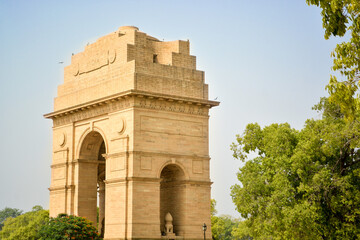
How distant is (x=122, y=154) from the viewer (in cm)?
3328

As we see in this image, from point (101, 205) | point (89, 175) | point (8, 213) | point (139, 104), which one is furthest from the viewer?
point (8, 213)

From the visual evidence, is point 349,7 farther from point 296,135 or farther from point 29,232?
point 29,232

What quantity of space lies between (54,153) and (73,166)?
231 centimetres

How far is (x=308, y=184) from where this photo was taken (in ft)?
104

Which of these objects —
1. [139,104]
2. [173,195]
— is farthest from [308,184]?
[139,104]

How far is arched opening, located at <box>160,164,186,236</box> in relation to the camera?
3422cm

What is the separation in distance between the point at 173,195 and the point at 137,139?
13.9 feet

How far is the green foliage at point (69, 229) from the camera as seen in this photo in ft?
108

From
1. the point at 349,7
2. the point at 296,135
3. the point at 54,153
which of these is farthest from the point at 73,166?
the point at 349,7

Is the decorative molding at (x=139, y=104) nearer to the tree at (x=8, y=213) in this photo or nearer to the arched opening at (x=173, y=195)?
the arched opening at (x=173, y=195)

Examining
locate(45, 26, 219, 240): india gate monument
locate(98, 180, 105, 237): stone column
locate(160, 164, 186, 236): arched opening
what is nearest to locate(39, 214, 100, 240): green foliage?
locate(45, 26, 219, 240): india gate monument

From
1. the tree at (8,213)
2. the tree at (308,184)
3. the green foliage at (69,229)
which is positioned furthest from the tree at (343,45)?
the tree at (8,213)

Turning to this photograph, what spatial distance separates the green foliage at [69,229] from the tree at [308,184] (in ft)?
27.2

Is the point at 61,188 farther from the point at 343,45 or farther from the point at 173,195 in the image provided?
the point at 343,45
